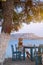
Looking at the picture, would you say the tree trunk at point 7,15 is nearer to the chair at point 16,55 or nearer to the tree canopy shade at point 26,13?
the tree canopy shade at point 26,13

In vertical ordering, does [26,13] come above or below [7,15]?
below

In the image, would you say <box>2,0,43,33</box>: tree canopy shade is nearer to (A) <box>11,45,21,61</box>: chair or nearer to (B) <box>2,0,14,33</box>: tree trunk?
(B) <box>2,0,14,33</box>: tree trunk

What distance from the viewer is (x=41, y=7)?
23.2 feet

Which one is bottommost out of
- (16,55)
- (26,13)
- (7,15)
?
(16,55)

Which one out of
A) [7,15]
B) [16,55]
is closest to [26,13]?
[7,15]

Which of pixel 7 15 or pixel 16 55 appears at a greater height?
pixel 7 15

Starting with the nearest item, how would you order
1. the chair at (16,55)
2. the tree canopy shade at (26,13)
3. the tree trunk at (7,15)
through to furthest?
the tree trunk at (7,15) → the tree canopy shade at (26,13) → the chair at (16,55)

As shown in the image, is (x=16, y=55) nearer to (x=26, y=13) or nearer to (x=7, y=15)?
(x=26, y=13)

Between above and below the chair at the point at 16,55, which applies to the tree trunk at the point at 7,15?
above

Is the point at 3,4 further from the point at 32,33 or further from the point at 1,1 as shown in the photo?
the point at 32,33

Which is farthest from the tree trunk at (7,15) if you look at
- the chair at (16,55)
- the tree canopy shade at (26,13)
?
the chair at (16,55)

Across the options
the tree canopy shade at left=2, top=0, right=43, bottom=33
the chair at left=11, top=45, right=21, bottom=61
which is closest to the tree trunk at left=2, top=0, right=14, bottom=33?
the tree canopy shade at left=2, top=0, right=43, bottom=33

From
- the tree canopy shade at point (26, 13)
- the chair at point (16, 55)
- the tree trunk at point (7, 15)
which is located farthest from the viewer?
the chair at point (16, 55)

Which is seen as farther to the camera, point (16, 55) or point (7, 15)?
point (16, 55)
